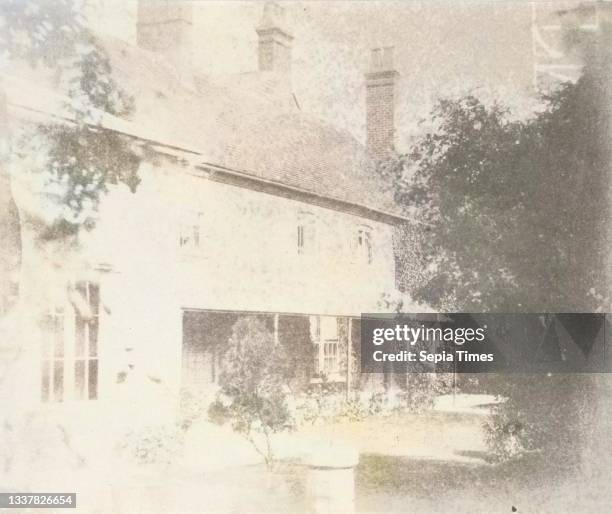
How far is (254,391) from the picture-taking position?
5.06 m

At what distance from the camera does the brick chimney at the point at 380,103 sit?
5.17 meters

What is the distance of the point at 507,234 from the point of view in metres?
5.09

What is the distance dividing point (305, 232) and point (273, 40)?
1457 millimetres

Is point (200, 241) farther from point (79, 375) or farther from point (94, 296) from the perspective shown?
point (79, 375)

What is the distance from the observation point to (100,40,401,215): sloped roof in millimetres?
5160

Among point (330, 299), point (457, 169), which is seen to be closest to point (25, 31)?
point (330, 299)

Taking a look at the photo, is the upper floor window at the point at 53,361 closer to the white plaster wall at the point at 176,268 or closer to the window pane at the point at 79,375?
the window pane at the point at 79,375

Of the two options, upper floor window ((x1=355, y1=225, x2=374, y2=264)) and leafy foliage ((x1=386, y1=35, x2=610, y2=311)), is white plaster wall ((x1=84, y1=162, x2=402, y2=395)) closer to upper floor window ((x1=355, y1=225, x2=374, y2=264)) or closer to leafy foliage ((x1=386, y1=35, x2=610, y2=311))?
upper floor window ((x1=355, y1=225, x2=374, y2=264))

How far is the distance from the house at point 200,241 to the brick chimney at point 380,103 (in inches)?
0.4

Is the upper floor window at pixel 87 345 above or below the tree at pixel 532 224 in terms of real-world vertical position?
below

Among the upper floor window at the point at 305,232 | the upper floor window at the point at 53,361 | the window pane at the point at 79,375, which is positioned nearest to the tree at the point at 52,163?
the upper floor window at the point at 53,361

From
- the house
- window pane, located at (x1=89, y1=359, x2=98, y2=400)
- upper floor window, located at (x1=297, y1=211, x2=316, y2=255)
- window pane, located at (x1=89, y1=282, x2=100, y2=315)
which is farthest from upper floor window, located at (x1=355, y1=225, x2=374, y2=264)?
window pane, located at (x1=89, y1=359, x2=98, y2=400)

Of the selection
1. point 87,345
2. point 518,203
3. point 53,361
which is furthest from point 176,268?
point 518,203

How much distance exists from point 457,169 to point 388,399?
5.84 ft
